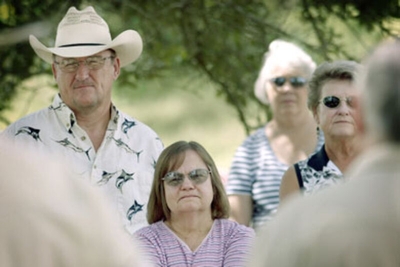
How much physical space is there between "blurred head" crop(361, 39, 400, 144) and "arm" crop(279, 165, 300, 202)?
A: 135 inches

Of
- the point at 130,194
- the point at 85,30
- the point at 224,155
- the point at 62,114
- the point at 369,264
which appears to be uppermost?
the point at 224,155

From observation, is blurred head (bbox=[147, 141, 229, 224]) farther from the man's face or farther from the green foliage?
the green foliage

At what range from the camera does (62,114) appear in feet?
20.9

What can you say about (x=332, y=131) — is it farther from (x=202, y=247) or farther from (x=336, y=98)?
(x=202, y=247)

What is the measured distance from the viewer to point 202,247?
5672 mm

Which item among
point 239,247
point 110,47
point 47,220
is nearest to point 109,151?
point 110,47

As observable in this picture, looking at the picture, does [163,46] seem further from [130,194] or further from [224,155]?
[130,194]

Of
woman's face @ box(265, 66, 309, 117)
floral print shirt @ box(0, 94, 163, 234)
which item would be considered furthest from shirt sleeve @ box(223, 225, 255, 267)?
woman's face @ box(265, 66, 309, 117)

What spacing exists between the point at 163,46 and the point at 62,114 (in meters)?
2.99

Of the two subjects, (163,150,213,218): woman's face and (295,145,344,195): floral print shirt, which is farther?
(295,145,344,195): floral print shirt

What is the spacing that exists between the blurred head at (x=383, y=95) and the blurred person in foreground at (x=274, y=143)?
4.20 meters

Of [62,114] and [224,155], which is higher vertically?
[224,155]

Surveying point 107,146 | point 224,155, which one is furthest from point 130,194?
point 224,155

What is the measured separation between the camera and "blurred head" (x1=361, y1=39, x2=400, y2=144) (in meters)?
2.59
